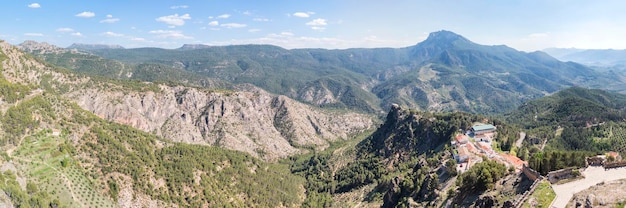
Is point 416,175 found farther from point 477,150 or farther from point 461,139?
point 461,139

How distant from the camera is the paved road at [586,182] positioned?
171 feet

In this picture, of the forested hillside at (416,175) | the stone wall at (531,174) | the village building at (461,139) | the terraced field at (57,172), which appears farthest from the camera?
the village building at (461,139)

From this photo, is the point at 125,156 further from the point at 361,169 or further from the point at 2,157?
the point at 361,169

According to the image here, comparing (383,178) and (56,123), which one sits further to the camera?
(383,178)

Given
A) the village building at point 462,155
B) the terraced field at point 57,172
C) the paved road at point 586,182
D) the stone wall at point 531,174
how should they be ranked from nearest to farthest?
the paved road at point 586,182
the stone wall at point 531,174
the terraced field at point 57,172
the village building at point 462,155

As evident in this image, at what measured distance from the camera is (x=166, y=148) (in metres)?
149

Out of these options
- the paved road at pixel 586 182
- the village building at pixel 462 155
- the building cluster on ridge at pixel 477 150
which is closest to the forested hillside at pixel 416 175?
the village building at pixel 462 155

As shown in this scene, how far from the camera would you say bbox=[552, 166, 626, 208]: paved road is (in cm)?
5209

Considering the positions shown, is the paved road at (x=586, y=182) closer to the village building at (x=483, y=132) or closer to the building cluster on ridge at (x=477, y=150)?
the building cluster on ridge at (x=477, y=150)

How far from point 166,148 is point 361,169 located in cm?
9196

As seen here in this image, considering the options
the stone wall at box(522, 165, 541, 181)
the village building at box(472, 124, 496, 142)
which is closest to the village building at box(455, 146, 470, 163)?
the village building at box(472, 124, 496, 142)

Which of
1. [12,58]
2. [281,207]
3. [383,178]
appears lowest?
[281,207]

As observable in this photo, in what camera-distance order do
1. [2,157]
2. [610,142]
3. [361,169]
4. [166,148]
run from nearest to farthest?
[2,157] → [166,148] → [610,142] → [361,169]

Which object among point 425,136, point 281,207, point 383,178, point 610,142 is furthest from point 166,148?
point 610,142
